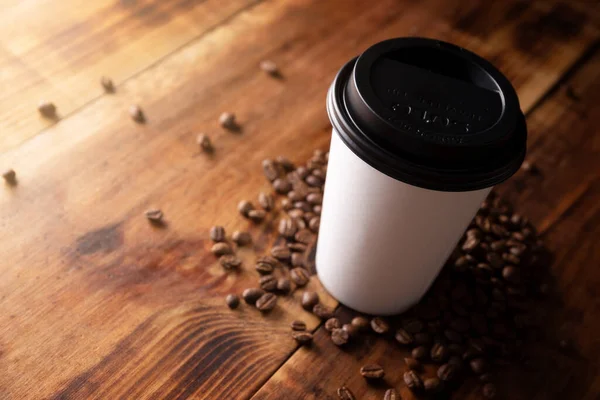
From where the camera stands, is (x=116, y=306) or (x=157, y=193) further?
(x=157, y=193)

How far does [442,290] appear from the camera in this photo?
1.21 metres

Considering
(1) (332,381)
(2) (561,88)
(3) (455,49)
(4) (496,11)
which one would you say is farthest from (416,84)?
(4) (496,11)

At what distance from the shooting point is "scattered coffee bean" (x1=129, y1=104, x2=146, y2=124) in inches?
55.5

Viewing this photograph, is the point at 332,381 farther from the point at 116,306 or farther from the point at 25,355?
the point at 25,355

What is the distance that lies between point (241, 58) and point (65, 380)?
0.92m

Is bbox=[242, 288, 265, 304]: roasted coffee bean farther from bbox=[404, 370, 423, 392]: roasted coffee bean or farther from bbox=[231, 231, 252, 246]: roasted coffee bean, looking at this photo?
bbox=[404, 370, 423, 392]: roasted coffee bean

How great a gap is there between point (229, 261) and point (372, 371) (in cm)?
34

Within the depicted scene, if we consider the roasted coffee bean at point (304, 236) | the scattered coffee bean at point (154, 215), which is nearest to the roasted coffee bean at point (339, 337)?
the roasted coffee bean at point (304, 236)

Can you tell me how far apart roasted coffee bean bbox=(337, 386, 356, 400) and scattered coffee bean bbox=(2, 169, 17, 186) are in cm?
79

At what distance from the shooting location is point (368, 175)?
0.91m

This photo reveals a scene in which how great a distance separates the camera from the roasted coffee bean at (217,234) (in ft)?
4.03

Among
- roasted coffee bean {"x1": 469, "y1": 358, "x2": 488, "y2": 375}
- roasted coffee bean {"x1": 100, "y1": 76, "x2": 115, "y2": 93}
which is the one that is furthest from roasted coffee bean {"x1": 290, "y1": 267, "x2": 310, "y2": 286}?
roasted coffee bean {"x1": 100, "y1": 76, "x2": 115, "y2": 93}

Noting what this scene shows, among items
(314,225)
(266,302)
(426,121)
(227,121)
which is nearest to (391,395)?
(266,302)

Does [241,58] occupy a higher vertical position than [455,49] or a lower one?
lower
